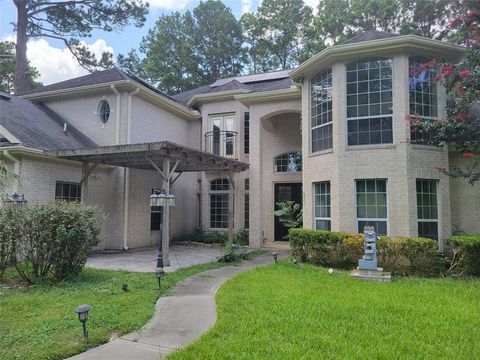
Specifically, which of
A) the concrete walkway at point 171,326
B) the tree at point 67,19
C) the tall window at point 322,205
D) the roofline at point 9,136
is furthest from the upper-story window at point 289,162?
the tree at point 67,19

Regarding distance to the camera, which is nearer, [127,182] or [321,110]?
[321,110]

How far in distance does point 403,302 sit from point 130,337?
14.1 feet

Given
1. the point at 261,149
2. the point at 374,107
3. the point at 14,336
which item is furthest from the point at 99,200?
the point at 374,107

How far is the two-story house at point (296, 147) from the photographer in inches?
397

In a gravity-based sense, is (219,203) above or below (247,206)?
above

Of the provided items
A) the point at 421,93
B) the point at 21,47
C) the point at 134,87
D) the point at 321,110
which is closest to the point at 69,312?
the point at 321,110

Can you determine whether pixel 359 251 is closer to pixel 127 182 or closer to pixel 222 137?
pixel 127 182

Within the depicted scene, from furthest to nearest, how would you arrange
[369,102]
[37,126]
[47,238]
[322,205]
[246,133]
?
1. [246,133]
2. [37,126]
3. [322,205]
4. [369,102]
5. [47,238]

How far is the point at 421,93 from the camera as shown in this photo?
10.4 m

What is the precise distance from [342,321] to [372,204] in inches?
228

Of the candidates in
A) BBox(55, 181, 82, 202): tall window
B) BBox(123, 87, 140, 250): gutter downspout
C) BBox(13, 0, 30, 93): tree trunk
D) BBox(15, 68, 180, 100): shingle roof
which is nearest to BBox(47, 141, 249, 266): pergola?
BBox(123, 87, 140, 250): gutter downspout

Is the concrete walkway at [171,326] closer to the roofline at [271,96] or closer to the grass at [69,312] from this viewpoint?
the grass at [69,312]

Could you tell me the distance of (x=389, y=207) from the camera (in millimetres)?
9906

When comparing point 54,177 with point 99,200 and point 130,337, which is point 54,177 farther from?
point 130,337
